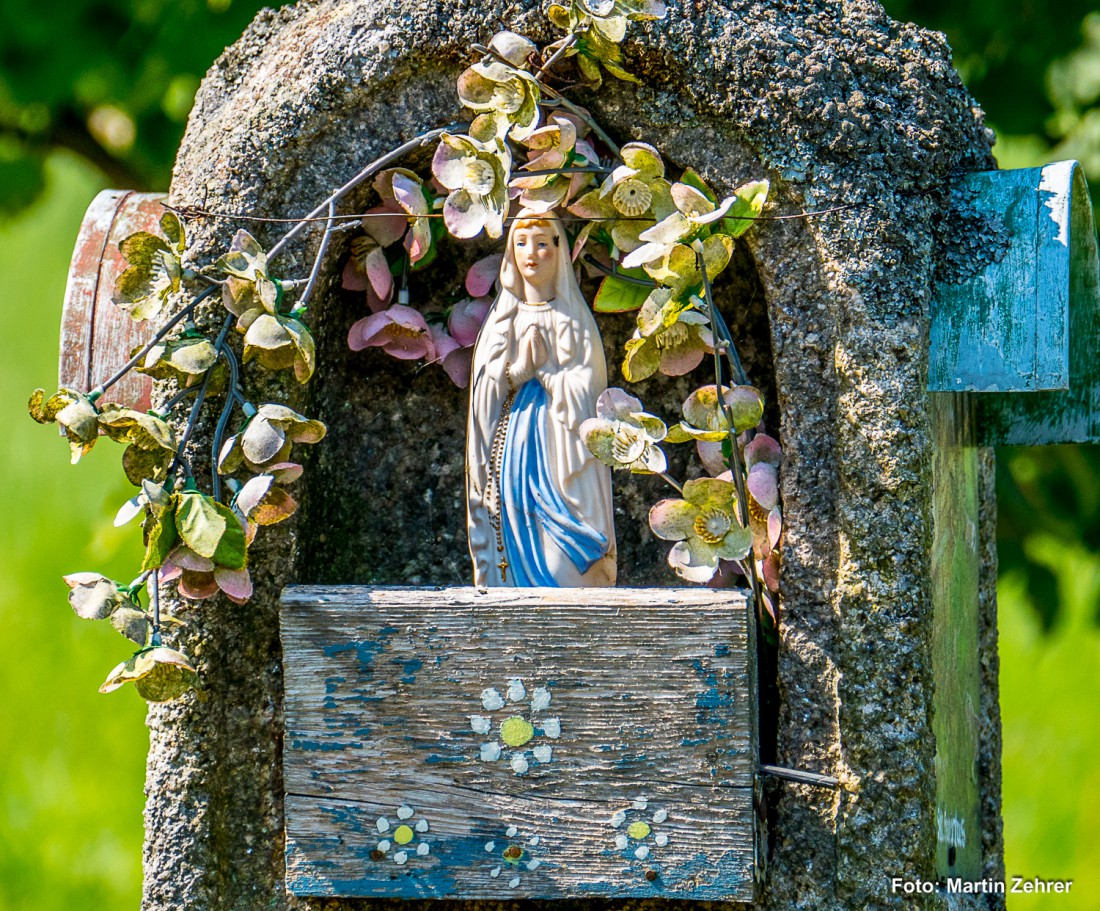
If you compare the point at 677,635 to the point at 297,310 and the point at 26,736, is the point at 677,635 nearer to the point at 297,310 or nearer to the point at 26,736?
the point at 297,310

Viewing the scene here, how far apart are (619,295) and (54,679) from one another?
3.24 metres

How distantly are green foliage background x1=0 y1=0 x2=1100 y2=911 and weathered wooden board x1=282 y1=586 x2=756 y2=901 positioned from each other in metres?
1.57

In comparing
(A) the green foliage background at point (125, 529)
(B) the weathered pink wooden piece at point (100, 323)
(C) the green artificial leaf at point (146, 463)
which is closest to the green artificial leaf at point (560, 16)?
(B) the weathered pink wooden piece at point (100, 323)

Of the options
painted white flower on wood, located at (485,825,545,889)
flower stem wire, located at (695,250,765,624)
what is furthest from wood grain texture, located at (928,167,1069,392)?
painted white flower on wood, located at (485,825,545,889)

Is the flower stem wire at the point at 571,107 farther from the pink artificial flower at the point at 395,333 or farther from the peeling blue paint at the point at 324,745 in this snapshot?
the peeling blue paint at the point at 324,745

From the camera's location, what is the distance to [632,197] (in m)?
1.85

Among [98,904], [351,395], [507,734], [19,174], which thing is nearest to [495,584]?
[507,734]

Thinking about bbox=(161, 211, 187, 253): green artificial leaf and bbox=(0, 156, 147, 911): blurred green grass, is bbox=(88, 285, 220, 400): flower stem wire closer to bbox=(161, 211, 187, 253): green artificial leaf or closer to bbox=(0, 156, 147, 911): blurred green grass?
bbox=(161, 211, 187, 253): green artificial leaf

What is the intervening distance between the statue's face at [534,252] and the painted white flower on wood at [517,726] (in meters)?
0.56

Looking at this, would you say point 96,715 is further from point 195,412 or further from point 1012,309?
point 1012,309

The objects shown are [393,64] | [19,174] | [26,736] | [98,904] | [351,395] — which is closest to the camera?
[393,64]

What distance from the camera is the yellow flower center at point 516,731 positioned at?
1.80m

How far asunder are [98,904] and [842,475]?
10.0 ft

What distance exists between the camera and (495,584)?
6.50 ft
